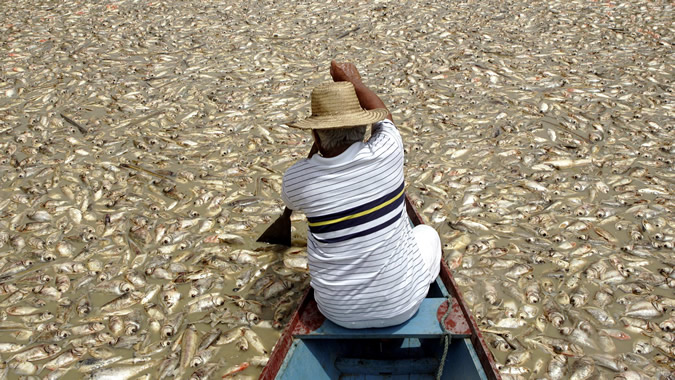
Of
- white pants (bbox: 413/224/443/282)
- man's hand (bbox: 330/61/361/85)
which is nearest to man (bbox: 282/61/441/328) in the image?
white pants (bbox: 413/224/443/282)

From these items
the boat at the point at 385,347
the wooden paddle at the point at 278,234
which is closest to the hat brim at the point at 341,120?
the boat at the point at 385,347

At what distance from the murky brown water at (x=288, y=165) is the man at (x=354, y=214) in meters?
1.01

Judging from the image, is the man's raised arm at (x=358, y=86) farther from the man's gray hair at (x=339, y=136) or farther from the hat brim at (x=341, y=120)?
the man's gray hair at (x=339, y=136)

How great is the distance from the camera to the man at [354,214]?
2.77 metres

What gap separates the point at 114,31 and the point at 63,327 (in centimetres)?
770

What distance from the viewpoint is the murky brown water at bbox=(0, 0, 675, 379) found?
147 inches

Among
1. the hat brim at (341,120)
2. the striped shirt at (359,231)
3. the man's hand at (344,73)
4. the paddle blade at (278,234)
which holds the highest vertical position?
the man's hand at (344,73)

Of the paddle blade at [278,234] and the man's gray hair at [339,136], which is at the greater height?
the man's gray hair at [339,136]

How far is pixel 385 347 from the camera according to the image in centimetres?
336

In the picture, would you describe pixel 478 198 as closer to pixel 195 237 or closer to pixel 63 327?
pixel 195 237

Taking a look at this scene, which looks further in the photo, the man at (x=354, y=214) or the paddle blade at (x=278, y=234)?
the paddle blade at (x=278, y=234)

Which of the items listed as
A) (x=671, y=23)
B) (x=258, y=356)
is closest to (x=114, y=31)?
(x=258, y=356)

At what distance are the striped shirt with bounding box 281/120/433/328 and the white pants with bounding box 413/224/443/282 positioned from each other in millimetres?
305

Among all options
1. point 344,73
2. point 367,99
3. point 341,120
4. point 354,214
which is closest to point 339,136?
point 341,120
